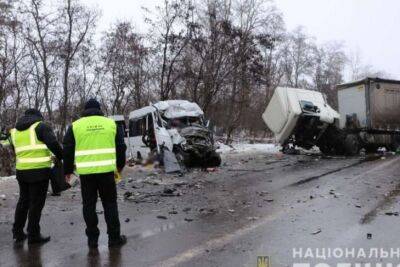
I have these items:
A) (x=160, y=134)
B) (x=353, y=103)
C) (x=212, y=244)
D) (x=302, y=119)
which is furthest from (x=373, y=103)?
(x=212, y=244)

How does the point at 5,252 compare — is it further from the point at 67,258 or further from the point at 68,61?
the point at 68,61

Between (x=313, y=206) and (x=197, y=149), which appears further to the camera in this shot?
(x=197, y=149)

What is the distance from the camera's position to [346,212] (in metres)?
7.46

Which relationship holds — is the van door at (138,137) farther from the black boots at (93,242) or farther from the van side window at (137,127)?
the black boots at (93,242)

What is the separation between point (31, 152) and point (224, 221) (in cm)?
265

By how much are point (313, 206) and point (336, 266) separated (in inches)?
131

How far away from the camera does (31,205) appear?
618 centimetres

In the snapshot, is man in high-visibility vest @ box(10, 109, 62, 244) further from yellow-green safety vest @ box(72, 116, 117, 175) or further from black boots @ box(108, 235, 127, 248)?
black boots @ box(108, 235, 127, 248)

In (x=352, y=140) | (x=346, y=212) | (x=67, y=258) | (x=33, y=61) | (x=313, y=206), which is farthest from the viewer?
(x=33, y=61)

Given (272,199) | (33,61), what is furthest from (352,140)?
(33,61)

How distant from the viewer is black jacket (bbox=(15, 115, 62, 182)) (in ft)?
20.1

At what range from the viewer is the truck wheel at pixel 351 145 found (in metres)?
20.1

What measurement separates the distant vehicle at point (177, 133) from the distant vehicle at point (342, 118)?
12.5ft

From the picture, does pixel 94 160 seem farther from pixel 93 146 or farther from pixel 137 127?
pixel 137 127
